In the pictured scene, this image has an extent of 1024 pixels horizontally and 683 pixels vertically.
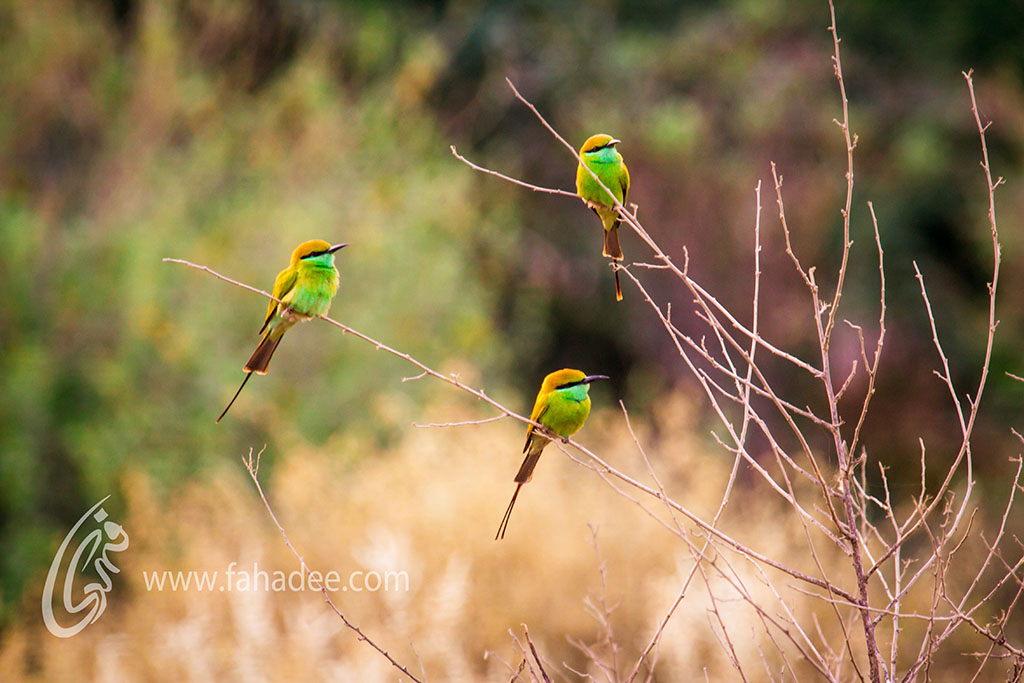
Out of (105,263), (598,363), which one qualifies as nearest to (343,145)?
(105,263)

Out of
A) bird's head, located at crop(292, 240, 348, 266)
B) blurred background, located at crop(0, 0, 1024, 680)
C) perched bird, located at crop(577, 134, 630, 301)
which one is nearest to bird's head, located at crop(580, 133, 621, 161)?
perched bird, located at crop(577, 134, 630, 301)

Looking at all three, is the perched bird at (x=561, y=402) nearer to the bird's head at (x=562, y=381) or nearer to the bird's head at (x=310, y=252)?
the bird's head at (x=562, y=381)

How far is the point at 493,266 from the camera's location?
322 inches

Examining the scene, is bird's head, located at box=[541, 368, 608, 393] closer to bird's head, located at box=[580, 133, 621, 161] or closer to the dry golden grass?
bird's head, located at box=[580, 133, 621, 161]

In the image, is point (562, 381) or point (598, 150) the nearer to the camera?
point (562, 381)

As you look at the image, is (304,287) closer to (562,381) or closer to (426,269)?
(562,381)

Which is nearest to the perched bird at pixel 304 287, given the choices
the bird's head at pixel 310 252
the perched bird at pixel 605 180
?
the bird's head at pixel 310 252

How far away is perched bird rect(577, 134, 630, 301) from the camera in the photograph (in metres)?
2.48

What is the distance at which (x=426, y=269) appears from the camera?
6691 millimetres

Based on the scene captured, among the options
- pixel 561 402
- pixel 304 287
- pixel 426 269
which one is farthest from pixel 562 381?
pixel 426 269

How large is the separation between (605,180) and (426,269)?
4091 millimetres

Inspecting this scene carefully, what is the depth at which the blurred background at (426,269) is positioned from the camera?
4.39 m

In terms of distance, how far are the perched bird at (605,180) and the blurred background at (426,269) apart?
4.67 feet

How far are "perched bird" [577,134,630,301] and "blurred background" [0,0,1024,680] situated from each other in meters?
1.42
